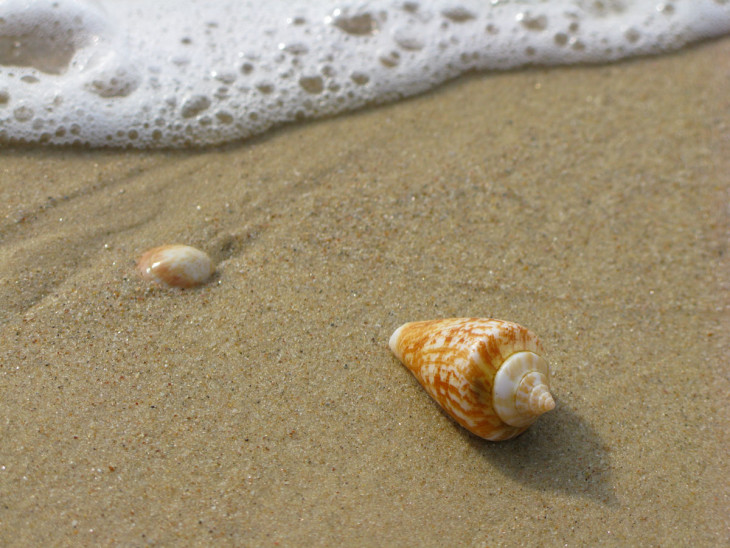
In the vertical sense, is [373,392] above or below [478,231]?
below

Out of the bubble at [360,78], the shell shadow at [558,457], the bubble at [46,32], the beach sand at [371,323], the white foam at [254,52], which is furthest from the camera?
the bubble at [360,78]

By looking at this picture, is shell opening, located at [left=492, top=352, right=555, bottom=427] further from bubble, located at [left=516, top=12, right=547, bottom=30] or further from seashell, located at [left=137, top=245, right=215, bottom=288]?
bubble, located at [left=516, top=12, right=547, bottom=30]

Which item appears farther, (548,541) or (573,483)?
(573,483)

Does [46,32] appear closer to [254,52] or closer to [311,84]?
[254,52]

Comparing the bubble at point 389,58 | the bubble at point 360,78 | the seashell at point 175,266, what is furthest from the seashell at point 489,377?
the bubble at point 389,58

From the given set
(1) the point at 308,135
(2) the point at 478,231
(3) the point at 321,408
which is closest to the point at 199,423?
(3) the point at 321,408

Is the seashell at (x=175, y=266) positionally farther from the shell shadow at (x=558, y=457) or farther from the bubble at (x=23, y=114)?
the shell shadow at (x=558, y=457)

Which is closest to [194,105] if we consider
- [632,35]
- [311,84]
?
[311,84]

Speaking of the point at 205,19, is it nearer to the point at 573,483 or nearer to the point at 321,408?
the point at 321,408
